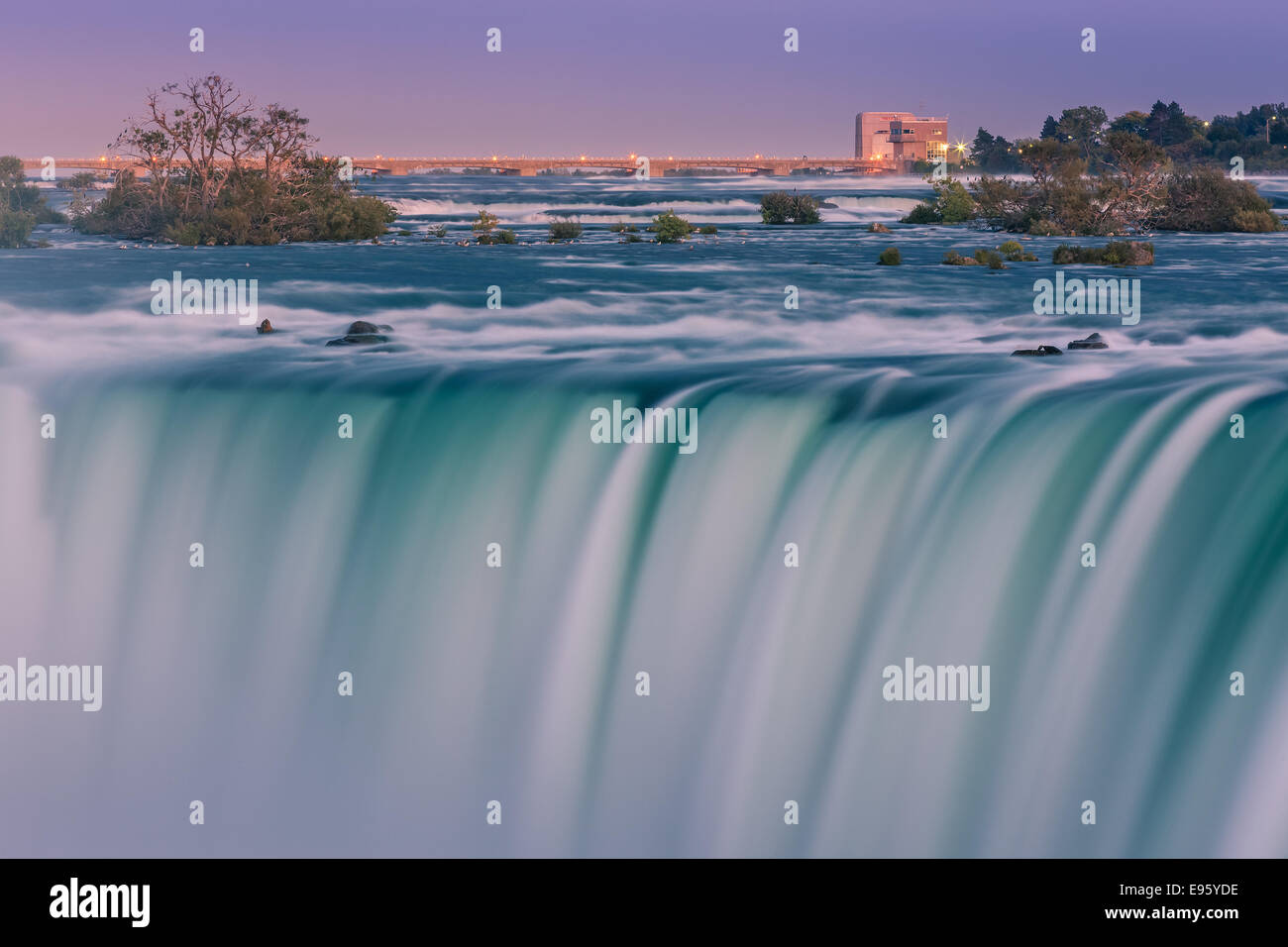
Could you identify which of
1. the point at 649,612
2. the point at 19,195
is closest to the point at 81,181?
Result: the point at 19,195

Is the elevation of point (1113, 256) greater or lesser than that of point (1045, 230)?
lesser

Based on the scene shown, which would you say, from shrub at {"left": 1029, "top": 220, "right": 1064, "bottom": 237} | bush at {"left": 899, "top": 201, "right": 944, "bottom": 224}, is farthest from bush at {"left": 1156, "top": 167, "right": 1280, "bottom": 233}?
bush at {"left": 899, "top": 201, "right": 944, "bottom": 224}

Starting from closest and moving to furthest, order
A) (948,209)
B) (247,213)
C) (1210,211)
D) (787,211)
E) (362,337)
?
1. (362,337)
2. (247,213)
3. (1210,211)
4. (948,209)
5. (787,211)

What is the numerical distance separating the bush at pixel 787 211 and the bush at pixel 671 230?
12.1 metres

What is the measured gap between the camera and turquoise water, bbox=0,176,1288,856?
1300 cm

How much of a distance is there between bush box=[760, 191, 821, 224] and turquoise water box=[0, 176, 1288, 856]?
44.4 meters

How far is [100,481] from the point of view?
16.3 m

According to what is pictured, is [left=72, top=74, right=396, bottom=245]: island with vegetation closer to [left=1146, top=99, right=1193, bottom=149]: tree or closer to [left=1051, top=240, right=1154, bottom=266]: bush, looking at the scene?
[left=1051, top=240, right=1154, bottom=266]: bush

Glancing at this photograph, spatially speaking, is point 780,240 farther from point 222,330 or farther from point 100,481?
point 100,481

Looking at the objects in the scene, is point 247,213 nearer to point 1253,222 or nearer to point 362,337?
point 362,337

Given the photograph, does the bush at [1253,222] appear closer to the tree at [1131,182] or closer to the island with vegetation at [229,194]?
the tree at [1131,182]

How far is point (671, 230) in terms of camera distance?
48.5 m

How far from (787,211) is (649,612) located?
49.8 m
